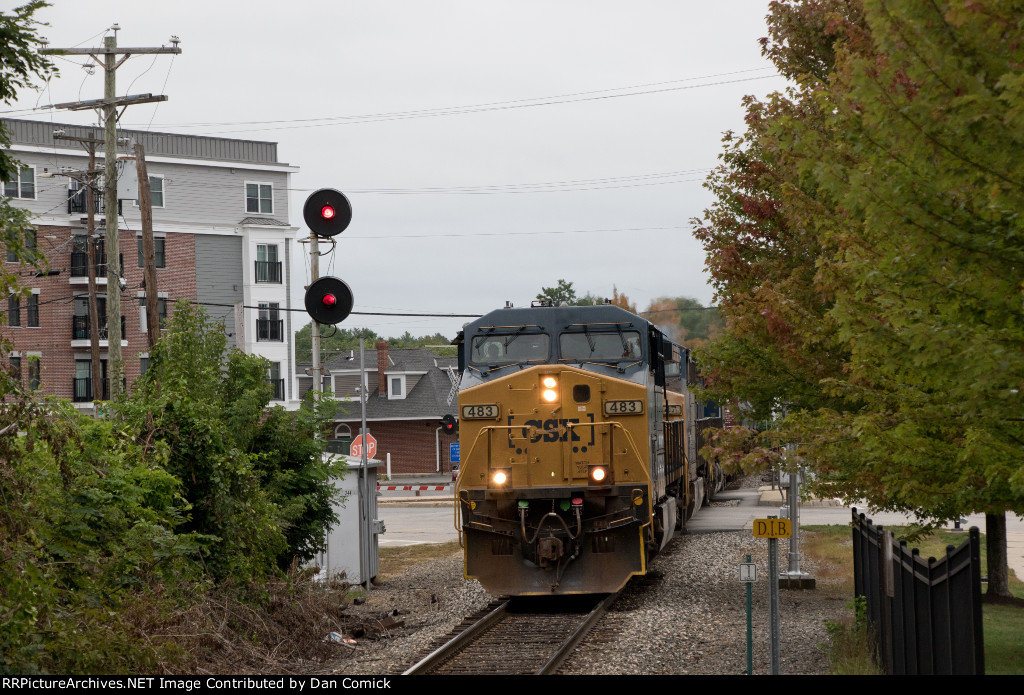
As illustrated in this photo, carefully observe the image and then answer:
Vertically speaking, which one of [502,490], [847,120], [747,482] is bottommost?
[747,482]

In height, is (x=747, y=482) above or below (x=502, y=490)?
below

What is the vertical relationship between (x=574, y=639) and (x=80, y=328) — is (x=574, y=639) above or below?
below

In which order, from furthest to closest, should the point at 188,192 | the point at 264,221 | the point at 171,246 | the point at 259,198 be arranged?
the point at 259,198 → the point at 264,221 → the point at 188,192 → the point at 171,246

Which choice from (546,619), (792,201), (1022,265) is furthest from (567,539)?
(1022,265)

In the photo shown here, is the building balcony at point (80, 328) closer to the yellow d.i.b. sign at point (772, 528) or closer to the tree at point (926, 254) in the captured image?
the tree at point (926, 254)

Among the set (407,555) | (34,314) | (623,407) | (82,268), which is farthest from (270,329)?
(623,407)

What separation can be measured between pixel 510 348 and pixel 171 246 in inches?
1445

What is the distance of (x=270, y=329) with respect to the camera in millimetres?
52719

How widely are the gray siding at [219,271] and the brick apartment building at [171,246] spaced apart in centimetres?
5

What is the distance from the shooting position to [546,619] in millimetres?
15180

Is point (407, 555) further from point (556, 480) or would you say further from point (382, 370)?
point (382, 370)

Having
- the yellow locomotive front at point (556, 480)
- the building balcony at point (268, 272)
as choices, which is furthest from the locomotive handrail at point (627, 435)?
the building balcony at point (268, 272)

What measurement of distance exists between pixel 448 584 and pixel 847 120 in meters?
13.3
